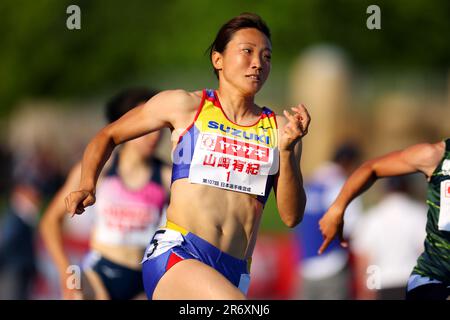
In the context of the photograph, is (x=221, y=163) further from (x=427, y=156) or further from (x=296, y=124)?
(x=427, y=156)

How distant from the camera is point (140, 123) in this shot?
6859 mm

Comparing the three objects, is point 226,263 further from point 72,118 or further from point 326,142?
point 72,118

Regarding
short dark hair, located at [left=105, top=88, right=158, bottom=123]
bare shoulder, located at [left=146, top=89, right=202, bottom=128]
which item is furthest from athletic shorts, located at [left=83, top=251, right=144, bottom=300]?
bare shoulder, located at [left=146, top=89, right=202, bottom=128]

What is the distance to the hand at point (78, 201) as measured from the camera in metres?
6.52

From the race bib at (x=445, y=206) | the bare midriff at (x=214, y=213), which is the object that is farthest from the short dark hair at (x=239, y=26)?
the race bib at (x=445, y=206)

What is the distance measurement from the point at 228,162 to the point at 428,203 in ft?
4.62

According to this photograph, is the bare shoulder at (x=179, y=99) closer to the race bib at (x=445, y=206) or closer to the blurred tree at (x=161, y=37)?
the race bib at (x=445, y=206)

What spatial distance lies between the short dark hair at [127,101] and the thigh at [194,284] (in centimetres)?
300

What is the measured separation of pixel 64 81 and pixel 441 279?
30.5 metres

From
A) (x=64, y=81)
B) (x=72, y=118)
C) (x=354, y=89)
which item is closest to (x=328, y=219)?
(x=354, y=89)

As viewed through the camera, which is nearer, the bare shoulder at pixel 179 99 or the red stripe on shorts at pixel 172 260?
the red stripe on shorts at pixel 172 260

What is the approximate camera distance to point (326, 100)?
24.3 metres

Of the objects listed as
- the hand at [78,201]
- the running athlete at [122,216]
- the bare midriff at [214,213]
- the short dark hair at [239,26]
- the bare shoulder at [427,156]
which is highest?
the short dark hair at [239,26]

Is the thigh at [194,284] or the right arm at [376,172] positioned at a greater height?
the right arm at [376,172]
